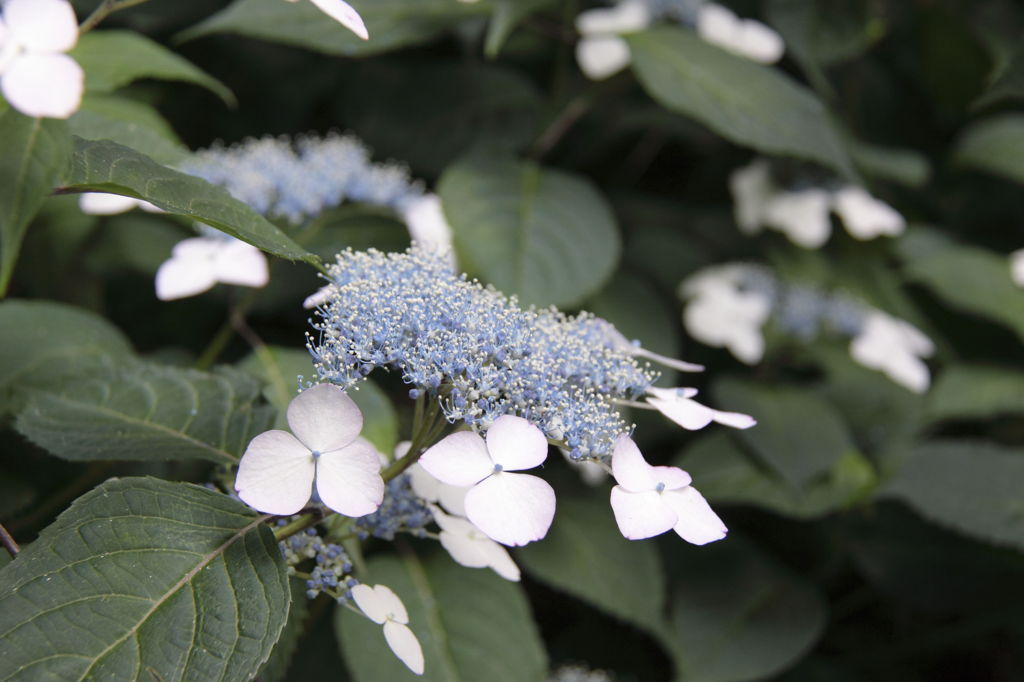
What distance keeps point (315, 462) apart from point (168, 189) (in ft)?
0.52

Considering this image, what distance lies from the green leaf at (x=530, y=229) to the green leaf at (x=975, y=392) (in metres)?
0.58

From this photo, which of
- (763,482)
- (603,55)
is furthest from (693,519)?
(603,55)

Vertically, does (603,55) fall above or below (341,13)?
below

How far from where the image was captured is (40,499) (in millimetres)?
828

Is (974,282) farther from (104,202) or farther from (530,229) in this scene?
(104,202)

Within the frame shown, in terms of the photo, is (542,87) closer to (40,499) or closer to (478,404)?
(40,499)

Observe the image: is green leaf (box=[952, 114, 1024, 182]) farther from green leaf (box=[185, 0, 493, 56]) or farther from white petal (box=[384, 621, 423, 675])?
white petal (box=[384, 621, 423, 675])

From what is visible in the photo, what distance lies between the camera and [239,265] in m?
0.74

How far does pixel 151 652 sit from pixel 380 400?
38 centimetres

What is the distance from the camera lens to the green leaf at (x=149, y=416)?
1.95ft

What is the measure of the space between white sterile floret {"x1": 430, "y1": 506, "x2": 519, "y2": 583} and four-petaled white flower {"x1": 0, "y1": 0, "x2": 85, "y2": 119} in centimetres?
29

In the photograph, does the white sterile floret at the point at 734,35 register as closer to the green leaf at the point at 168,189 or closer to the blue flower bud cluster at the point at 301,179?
the blue flower bud cluster at the point at 301,179

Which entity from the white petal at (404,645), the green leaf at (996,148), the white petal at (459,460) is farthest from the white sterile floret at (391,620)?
the green leaf at (996,148)

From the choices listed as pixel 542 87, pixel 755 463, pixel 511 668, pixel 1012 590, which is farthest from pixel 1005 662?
pixel 542 87
